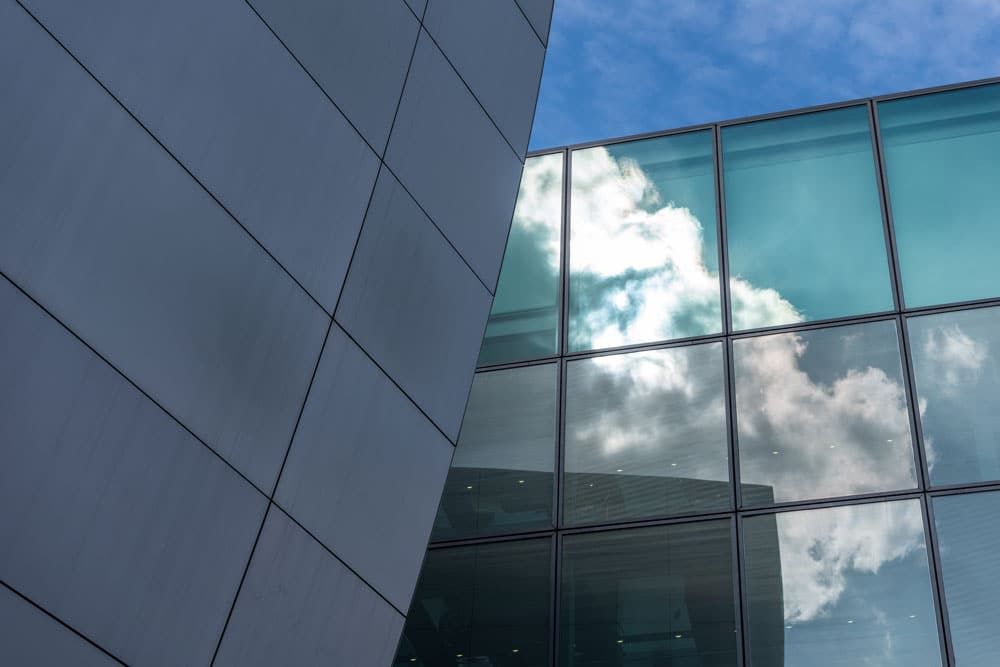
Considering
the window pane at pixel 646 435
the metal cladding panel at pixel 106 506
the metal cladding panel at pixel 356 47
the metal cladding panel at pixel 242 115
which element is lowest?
the metal cladding panel at pixel 106 506

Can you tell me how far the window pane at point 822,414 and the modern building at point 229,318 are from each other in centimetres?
558

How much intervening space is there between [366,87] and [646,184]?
9.25 meters

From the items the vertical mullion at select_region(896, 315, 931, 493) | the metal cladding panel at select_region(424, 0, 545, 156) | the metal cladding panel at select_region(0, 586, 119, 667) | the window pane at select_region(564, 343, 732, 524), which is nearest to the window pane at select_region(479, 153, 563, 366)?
the window pane at select_region(564, 343, 732, 524)

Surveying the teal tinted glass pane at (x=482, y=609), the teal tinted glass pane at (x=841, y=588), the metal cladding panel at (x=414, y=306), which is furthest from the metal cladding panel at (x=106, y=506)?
the teal tinted glass pane at (x=841, y=588)

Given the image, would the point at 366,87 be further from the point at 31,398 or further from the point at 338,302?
the point at 31,398

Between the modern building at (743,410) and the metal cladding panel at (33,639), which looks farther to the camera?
the modern building at (743,410)

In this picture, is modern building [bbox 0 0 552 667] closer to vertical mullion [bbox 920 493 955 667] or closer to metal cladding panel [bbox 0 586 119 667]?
metal cladding panel [bbox 0 586 119 667]

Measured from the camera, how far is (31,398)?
5.54 metres

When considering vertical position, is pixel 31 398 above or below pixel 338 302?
below

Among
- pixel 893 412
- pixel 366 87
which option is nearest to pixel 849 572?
pixel 893 412

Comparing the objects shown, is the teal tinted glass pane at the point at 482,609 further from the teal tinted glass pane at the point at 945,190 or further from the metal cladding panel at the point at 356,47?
the metal cladding panel at the point at 356,47

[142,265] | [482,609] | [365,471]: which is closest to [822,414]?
[482,609]

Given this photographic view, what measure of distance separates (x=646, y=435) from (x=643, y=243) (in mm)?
3249

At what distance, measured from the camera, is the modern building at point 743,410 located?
42.6 ft
